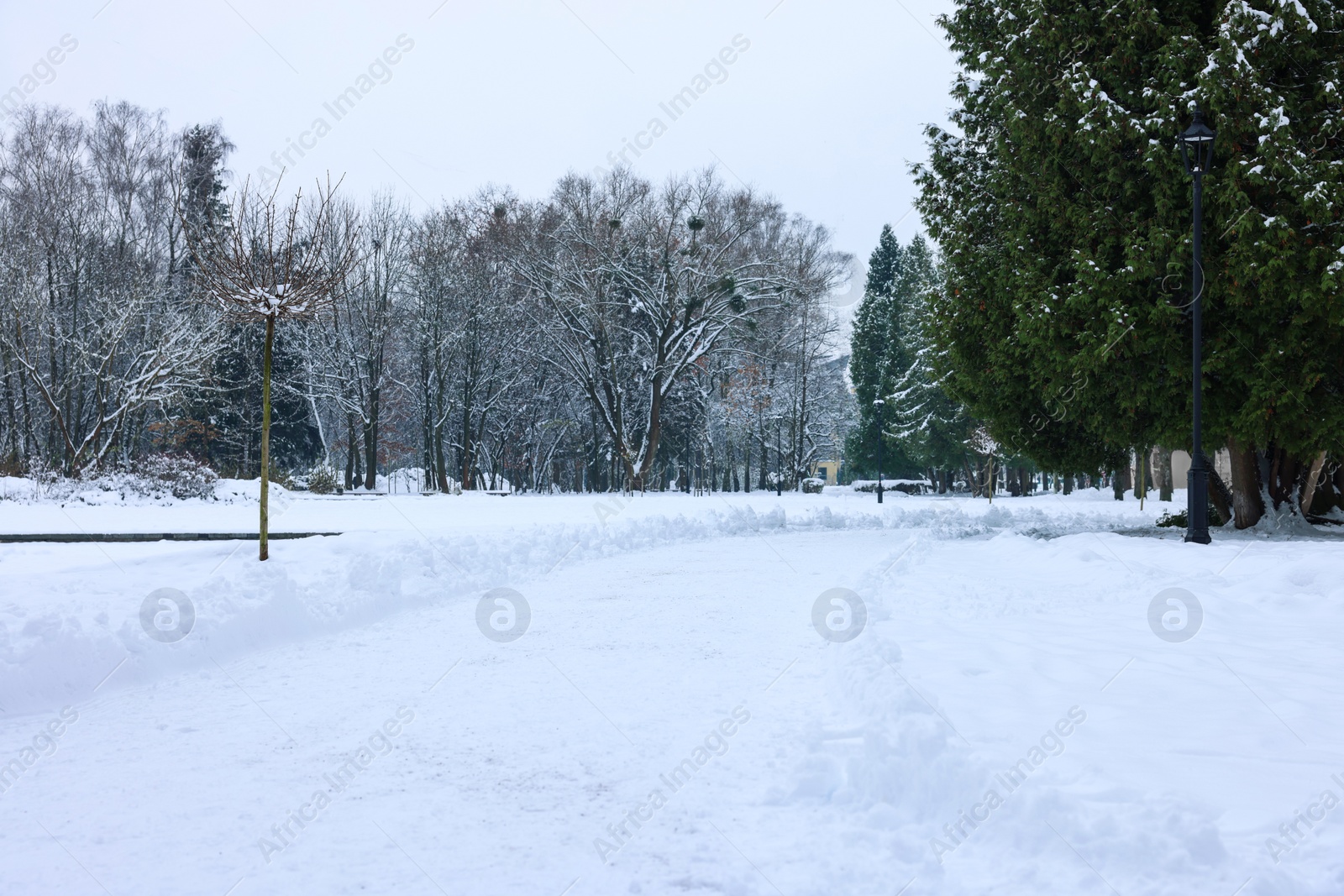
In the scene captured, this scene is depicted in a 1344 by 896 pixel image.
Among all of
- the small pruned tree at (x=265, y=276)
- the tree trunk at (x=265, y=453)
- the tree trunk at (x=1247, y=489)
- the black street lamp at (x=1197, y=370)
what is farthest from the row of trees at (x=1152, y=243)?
the tree trunk at (x=265, y=453)

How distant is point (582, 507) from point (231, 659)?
19506 millimetres

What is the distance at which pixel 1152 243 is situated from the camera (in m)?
15.1

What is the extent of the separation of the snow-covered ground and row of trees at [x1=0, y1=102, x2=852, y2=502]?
805 inches

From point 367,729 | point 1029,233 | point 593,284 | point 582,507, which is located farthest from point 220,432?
point 367,729

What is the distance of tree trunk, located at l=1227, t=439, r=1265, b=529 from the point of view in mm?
17297

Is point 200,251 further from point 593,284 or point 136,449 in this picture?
point 136,449

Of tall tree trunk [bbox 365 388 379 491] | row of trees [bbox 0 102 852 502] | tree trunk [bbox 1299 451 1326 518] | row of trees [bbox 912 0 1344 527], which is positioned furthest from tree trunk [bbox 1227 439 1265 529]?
tall tree trunk [bbox 365 388 379 491]

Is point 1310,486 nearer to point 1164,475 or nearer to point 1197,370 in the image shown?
point 1197,370

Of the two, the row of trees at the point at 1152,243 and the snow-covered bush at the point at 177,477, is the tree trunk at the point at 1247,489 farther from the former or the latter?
the snow-covered bush at the point at 177,477

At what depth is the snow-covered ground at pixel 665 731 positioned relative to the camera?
3.52m

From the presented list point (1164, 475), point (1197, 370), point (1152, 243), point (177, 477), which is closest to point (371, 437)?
point (177, 477)

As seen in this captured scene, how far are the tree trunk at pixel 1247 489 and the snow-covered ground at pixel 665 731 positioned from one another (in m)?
7.36

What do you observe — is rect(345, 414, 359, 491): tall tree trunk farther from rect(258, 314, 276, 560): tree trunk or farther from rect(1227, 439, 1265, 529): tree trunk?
rect(1227, 439, 1265, 529): tree trunk

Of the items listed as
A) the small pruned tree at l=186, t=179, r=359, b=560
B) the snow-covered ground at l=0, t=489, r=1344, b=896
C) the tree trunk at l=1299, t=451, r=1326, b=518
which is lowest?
the snow-covered ground at l=0, t=489, r=1344, b=896
